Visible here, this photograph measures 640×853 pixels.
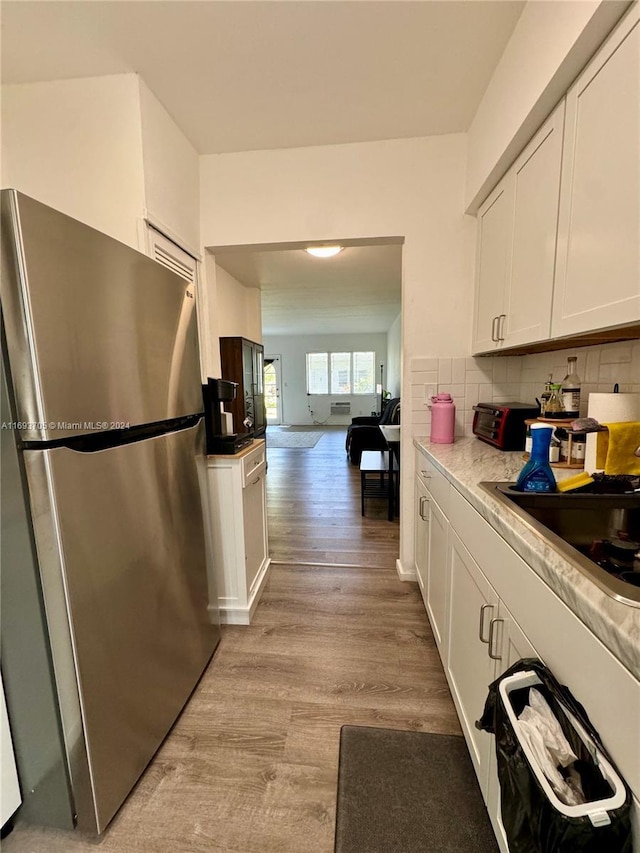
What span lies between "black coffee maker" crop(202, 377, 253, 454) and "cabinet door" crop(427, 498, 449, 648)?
1.05m

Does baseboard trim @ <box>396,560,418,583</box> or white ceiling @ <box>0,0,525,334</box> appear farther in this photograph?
baseboard trim @ <box>396,560,418,583</box>

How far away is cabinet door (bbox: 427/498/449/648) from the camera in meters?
1.48

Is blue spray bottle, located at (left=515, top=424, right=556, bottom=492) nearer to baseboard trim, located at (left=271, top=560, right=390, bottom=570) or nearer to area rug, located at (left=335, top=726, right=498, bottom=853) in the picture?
area rug, located at (left=335, top=726, right=498, bottom=853)

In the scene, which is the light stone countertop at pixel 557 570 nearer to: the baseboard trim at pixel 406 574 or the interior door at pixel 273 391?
the baseboard trim at pixel 406 574

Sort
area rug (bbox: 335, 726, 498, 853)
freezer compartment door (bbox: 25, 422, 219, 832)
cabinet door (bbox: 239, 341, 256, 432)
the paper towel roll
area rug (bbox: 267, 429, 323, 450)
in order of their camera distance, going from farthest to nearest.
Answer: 1. area rug (bbox: 267, 429, 323, 450)
2. cabinet door (bbox: 239, 341, 256, 432)
3. the paper towel roll
4. area rug (bbox: 335, 726, 498, 853)
5. freezer compartment door (bbox: 25, 422, 219, 832)

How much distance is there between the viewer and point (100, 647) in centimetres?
100

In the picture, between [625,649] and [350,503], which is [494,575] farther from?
[350,503]

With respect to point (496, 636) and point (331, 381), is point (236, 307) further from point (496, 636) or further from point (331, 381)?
point (331, 381)

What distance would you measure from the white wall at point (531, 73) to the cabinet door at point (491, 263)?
105 millimetres

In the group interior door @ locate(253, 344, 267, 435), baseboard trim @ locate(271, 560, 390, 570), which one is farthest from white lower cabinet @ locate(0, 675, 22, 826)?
interior door @ locate(253, 344, 267, 435)

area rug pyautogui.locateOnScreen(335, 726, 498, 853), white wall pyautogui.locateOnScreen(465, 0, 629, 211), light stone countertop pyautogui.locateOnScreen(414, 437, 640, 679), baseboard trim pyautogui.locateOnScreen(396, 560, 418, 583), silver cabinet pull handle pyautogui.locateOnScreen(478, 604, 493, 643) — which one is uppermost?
white wall pyautogui.locateOnScreen(465, 0, 629, 211)

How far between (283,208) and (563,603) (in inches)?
87.3

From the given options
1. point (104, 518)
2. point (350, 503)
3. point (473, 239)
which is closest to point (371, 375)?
point (350, 503)

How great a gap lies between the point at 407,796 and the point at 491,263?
220cm
